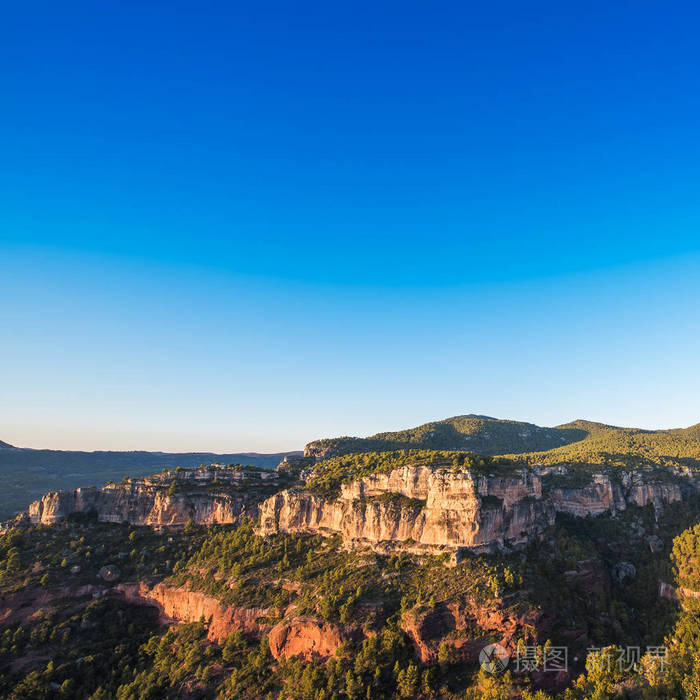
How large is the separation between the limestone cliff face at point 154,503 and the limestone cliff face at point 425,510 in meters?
11.1

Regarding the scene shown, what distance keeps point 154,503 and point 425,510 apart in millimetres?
69387

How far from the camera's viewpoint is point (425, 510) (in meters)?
85.5

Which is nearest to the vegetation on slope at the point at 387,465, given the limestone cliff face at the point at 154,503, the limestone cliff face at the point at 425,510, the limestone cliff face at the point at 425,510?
the limestone cliff face at the point at 425,510

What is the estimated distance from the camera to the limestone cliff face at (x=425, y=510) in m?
80.5

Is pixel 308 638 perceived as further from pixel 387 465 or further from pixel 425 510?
pixel 387 465

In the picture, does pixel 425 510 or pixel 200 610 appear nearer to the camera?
pixel 200 610

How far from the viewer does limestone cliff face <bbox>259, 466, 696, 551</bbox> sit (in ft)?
264

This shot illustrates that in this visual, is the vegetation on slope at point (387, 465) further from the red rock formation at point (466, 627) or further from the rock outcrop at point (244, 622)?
the rock outcrop at point (244, 622)

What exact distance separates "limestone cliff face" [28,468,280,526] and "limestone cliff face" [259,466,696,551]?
1107 cm

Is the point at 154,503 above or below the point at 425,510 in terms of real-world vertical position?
below

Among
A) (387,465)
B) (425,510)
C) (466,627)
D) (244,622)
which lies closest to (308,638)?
(244,622)

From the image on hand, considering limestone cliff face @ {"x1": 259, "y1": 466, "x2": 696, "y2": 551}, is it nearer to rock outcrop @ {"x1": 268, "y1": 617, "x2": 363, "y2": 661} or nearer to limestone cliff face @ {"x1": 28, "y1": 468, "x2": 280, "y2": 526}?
limestone cliff face @ {"x1": 28, "y1": 468, "x2": 280, "y2": 526}

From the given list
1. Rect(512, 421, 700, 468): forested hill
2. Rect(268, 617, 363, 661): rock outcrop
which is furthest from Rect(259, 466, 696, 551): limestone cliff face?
Rect(512, 421, 700, 468): forested hill

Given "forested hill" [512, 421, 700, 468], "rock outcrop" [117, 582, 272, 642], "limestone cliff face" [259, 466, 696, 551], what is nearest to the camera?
"rock outcrop" [117, 582, 272, 642]
